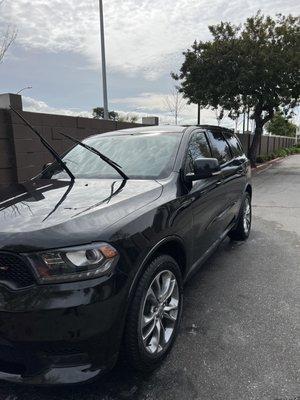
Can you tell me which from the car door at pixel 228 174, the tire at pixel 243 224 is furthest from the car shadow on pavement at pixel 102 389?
the tire at pixel 243 224

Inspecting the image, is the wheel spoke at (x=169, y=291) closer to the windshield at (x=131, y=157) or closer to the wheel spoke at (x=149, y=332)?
the wheel spoke at (x=149, y=332)

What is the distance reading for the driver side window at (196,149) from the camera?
3.54 meters

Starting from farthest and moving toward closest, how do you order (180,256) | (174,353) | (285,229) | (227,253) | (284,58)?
(284,58) < (285,229) < (227,253) < (180,256) < (174,353)

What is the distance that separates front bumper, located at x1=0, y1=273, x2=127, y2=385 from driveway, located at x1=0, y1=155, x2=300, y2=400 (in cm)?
33

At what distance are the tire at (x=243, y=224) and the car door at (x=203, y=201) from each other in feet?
4.66

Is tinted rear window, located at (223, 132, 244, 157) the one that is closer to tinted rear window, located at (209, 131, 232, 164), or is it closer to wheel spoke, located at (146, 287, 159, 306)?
tinted rear window, located at (209, 131, 232, 164)

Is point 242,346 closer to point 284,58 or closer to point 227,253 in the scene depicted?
point 227,253

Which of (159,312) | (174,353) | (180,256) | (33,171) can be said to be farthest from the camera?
(33,171)

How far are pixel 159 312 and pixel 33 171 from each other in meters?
5.58

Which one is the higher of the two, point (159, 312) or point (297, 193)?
point (159, 312)

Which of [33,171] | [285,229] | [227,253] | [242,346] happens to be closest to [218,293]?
[242,346]

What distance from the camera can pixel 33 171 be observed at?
7.52 meters

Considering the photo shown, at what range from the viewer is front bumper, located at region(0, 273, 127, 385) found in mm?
1987

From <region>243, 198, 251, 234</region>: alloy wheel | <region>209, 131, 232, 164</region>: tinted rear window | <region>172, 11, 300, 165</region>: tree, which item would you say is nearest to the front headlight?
<region>209, 131, 232, 164</region>: tinted rear window
